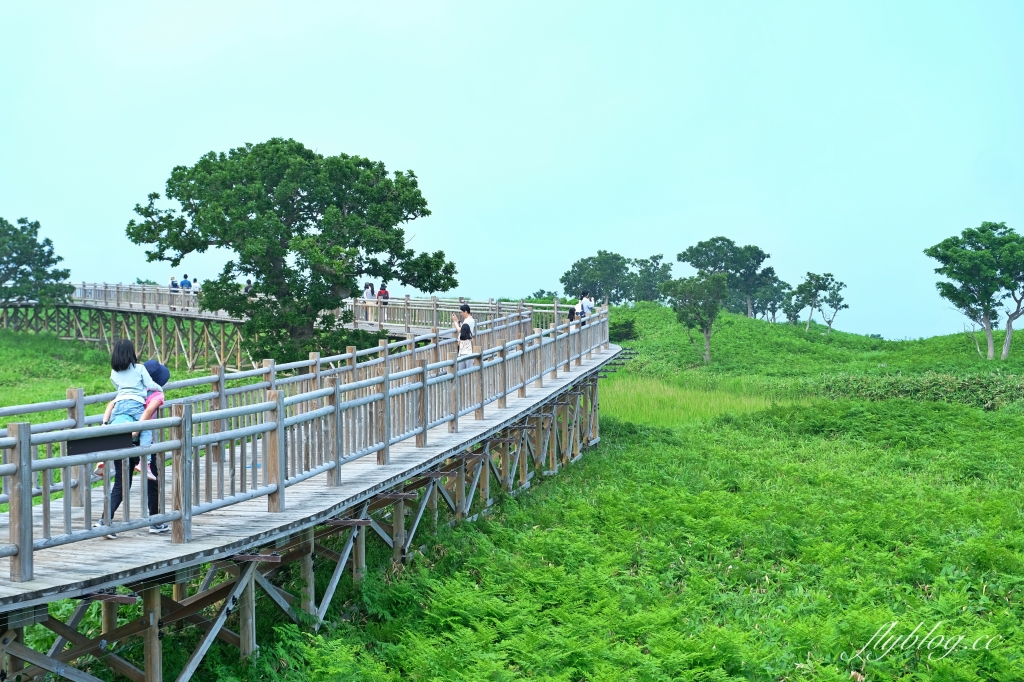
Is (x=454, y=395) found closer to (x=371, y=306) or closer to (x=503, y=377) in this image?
(x=503, y=377)

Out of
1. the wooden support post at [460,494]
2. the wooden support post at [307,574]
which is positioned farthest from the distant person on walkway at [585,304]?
the wooden support post at [307,574]

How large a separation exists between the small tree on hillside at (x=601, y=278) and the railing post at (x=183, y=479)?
252 ft

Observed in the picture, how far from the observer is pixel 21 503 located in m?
7.73

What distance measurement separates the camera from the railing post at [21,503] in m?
7.68

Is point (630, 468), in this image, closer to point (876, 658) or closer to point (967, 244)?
point (876, 658)

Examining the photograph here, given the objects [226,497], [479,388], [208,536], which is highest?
[479,388]

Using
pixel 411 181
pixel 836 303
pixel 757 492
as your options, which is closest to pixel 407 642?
pixel 757 492

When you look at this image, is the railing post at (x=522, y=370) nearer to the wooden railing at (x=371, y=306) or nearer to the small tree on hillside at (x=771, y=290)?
the wooden railing at (x=371, y=306)

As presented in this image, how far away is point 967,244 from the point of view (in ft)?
190

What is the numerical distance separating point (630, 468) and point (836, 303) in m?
59.8

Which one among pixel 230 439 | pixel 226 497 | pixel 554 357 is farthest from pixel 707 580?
pixel 554 357

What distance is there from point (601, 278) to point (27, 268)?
4479cm

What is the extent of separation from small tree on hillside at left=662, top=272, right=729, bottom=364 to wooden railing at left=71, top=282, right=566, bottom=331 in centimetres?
1694

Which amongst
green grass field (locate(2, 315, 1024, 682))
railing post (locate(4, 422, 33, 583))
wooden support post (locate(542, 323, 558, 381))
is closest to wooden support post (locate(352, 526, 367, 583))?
green grass field (locate(2, 315, 1024, 682))
